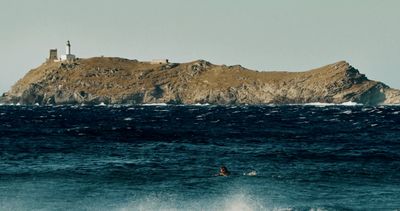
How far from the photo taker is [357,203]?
134 feet

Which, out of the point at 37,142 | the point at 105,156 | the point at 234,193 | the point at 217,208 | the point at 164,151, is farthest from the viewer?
the point at 37,142

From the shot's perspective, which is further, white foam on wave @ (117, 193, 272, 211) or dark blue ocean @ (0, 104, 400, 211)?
dark blue ocean @ (0, 104, 400, 211)

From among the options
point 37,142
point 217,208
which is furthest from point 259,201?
point 37,142

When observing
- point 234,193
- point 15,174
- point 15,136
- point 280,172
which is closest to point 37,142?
point 15,136

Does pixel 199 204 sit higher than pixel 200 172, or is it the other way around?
pixel 200 172

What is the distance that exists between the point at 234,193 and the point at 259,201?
3.31 meters

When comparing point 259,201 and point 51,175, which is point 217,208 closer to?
point 259,201

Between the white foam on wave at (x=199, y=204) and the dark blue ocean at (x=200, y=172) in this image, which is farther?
the dark blue ocean at (x=200, y=172)

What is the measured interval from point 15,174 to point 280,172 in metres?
20.2

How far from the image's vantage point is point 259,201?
1658 inches

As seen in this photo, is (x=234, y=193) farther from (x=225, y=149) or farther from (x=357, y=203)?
(x=225, y=149)

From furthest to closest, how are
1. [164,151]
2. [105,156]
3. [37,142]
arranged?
A: 1. [37,142]
2. [164,151]
3. [105,156]

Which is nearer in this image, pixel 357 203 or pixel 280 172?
pixel 357 203

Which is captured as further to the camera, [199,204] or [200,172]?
[200,172]
